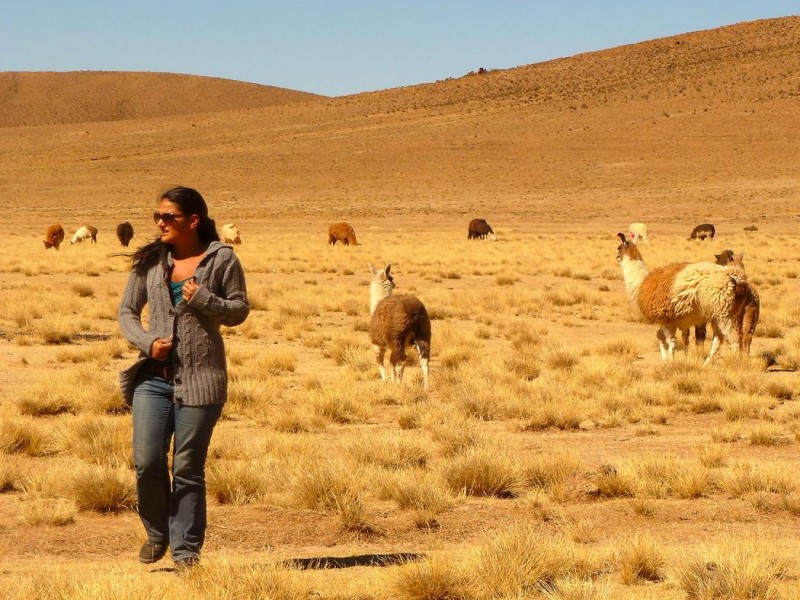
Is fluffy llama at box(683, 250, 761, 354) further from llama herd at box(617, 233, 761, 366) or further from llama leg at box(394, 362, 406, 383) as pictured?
llama leg at box(394, 362, 406, 383)

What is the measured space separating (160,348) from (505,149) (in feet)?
248

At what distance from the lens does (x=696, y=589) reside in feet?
17.4

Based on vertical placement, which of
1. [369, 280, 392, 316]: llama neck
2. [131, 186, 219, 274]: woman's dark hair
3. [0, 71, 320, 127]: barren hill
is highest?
[0, 71, 320, 127]: barren hill

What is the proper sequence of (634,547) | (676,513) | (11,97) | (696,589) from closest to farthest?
(696,589) → (634,547) → (676,513) → (11,97)

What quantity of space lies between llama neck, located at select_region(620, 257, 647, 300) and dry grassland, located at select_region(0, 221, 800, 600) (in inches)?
40.0

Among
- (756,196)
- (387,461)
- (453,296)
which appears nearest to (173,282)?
(387,461)

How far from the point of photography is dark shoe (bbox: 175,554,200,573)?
536 cm

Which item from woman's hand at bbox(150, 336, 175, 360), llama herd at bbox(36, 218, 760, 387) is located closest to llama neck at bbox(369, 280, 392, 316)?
llama herd at bbox(36, 218, 760, 387)

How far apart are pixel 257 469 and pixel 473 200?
57646 mm

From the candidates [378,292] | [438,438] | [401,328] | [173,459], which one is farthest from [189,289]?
[378,292]

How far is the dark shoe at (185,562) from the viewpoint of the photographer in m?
5.36

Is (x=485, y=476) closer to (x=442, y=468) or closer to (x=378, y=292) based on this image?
(x=442, y=468)

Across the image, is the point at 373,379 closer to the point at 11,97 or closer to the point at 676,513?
the point at 676,513

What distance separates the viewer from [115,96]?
160000 millimetres
